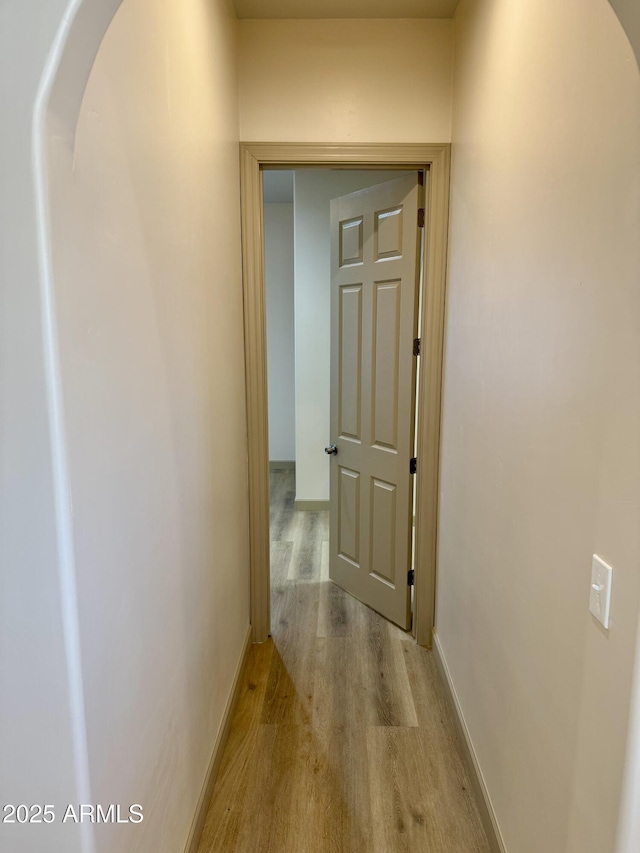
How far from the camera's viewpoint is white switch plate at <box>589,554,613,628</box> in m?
0.96

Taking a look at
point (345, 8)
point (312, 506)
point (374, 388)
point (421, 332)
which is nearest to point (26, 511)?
point (421, 332)

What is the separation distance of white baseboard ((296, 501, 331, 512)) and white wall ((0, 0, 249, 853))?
281 centimetres

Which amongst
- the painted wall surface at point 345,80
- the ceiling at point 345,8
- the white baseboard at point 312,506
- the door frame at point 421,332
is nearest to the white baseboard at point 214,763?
the door frame at point 421,332

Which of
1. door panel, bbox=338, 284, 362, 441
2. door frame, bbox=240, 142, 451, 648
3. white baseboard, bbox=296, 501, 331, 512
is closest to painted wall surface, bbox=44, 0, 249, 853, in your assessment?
door frame, bbox=240, 142, 451, 648

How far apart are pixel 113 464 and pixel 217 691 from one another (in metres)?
1.30

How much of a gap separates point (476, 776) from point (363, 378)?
1.86m

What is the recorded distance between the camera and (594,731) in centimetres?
102

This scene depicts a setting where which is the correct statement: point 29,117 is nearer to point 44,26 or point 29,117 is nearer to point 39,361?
point 44,26

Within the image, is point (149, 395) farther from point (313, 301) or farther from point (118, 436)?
point (313, 301)

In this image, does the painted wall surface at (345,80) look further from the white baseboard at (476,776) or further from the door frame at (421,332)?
the white baseboard at (476,776)

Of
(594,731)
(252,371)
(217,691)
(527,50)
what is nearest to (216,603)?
(217,691)

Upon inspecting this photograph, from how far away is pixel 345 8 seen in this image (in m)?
2.22

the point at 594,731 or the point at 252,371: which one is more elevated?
the point at 252,371

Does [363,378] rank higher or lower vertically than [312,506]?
higher
